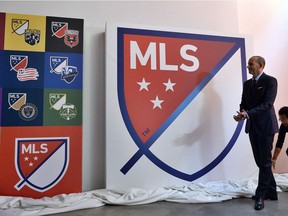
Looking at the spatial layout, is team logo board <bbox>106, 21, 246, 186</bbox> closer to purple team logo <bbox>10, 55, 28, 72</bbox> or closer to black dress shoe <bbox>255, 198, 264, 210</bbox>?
black dress shoe <bbox>255, 198, 264, 210</bbox>

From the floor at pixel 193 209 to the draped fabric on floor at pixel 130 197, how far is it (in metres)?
0.05

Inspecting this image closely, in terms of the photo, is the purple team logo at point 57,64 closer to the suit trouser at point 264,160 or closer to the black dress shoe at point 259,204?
the suit trouser at point 264,160

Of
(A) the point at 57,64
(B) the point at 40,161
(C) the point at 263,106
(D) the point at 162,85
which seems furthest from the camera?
(D) the point at 162,85

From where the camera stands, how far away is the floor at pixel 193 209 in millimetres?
1863

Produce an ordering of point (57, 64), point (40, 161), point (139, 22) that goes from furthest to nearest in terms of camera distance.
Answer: point (139, 22) < point (57, 64) < point (40, 161)

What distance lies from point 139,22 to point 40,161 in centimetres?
192

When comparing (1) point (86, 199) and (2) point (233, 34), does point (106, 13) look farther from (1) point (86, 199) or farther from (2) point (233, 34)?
(1) point (86, 199)

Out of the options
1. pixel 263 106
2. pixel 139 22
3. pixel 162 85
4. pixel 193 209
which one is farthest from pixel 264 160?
pixel 139 22

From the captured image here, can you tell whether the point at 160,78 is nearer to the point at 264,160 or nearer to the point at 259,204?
the point at 264,160

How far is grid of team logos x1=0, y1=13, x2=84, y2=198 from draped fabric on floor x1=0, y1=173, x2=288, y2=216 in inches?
7.6

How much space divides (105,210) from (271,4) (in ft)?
11.1

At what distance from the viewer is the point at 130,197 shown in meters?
2.10

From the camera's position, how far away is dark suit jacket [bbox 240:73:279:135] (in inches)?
74.9

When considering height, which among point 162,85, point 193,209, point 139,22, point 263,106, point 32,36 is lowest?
point 193,209
